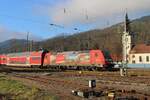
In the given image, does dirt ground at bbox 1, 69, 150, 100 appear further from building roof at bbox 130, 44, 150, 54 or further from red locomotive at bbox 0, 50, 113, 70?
building roof at bbox 130, 44, 150, 54

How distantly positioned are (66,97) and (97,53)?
39.7m

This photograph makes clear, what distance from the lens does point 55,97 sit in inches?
688

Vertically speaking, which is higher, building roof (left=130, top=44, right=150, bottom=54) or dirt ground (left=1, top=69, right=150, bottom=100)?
building roof (left=130, top=44, right=150, bottom=54)

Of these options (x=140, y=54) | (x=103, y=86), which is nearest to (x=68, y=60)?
(x=103, y=86)

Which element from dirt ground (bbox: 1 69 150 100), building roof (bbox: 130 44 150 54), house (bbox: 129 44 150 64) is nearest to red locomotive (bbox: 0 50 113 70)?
dirt ground (bbox: 1 69 150 100)

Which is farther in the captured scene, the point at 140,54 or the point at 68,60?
the point at 140,54

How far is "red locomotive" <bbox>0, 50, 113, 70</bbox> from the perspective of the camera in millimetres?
55809

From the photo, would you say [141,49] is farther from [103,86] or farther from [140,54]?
[103,86]

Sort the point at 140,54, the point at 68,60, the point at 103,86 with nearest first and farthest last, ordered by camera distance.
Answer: the point at 103,86
the point at 68,60
the point at 140,54

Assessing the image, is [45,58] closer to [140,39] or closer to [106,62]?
[106,62]

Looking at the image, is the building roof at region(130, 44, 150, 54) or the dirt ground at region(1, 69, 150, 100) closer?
the dirt ground at region(1, 69, 150, 100)

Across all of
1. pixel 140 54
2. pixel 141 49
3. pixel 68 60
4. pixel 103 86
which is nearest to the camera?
pixel 103 86

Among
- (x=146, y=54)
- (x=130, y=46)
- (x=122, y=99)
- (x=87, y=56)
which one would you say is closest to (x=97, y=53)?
(x=87, y=56)

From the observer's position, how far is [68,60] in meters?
62.2
